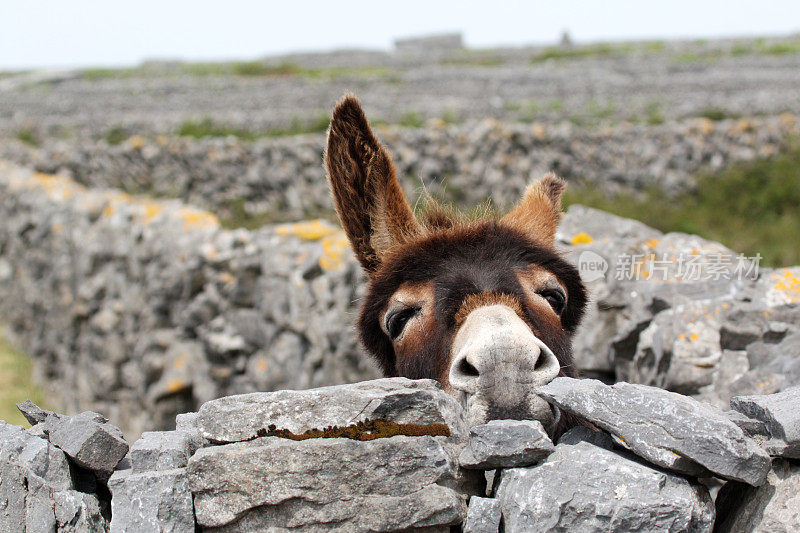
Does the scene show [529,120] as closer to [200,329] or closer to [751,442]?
[200,329]

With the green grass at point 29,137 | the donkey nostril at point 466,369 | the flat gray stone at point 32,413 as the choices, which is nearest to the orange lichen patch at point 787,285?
the donkey nostril at point 466,369

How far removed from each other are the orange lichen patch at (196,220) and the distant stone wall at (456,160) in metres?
5.35

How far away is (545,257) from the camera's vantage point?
11.5 ft

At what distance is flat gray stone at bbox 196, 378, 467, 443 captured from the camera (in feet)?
7.23

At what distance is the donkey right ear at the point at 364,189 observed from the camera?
3.63m

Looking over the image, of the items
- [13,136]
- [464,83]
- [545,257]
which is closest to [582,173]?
[464,83]

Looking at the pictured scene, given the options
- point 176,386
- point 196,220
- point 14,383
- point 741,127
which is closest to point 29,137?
point 14,383

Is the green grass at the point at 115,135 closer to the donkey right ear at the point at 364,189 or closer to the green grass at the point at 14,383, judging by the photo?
the green grass at the point at 14,383

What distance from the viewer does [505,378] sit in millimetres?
2363

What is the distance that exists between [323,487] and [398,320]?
4.41ft

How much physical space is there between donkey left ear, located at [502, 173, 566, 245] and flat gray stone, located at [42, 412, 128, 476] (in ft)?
7.75

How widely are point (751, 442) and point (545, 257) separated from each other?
1.62 m

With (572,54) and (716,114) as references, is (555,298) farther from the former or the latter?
(572,54)

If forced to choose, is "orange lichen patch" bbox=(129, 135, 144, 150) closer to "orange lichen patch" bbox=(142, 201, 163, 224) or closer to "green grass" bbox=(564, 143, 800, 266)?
"orange lichen patch" bbox=(142, 201, 163, 224)
